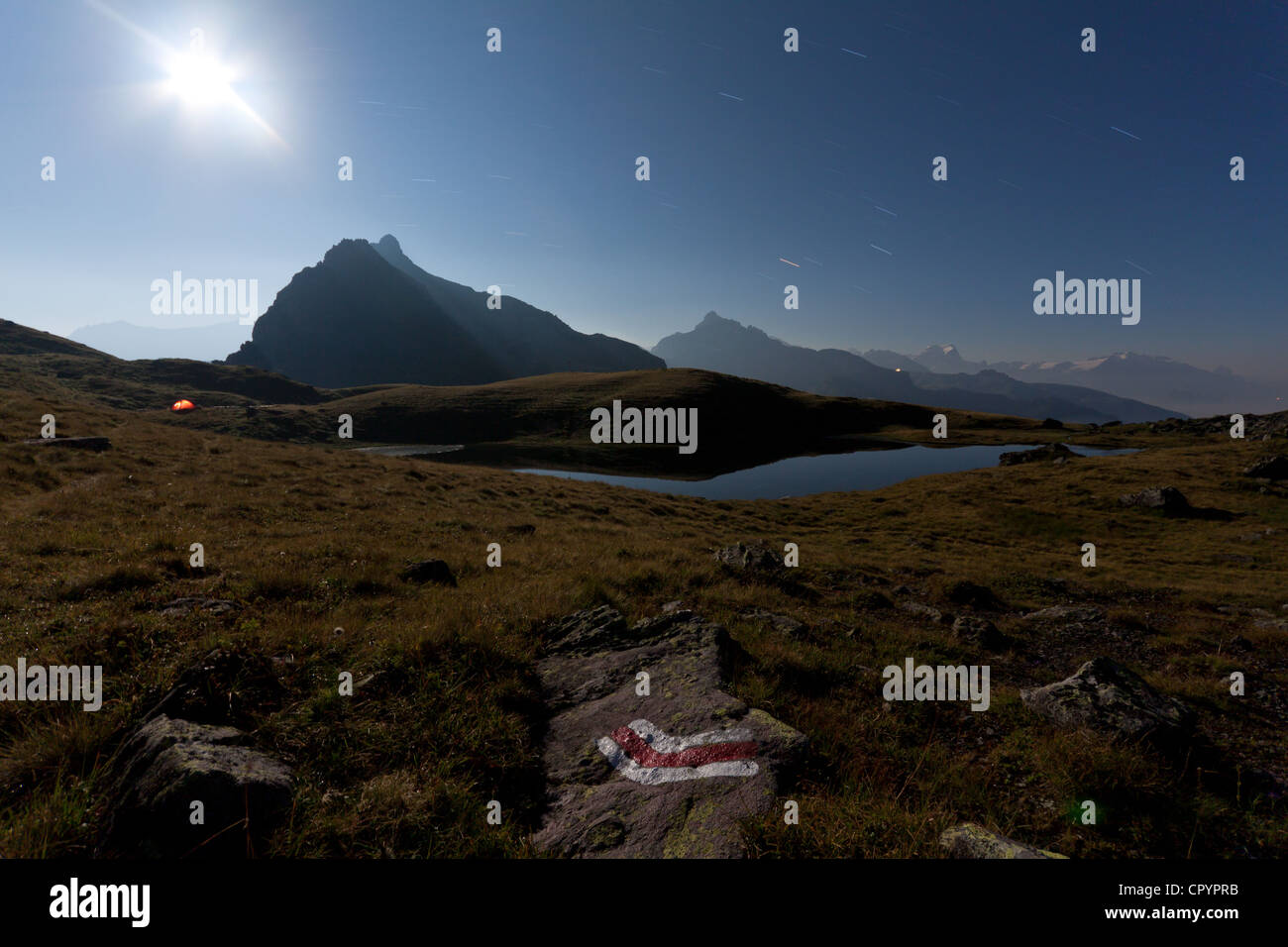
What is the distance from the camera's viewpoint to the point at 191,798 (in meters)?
3.27

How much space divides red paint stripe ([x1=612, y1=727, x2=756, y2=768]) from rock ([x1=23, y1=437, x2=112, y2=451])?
2930 centimetres

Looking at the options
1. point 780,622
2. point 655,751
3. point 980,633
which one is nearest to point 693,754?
point 655,751

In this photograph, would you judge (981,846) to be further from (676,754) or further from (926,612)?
(926,612)

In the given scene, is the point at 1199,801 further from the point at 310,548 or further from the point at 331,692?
the point at 310,548

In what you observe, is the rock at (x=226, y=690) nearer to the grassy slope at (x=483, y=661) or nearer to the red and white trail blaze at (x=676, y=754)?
the grassy slope at (x=483, y=661)

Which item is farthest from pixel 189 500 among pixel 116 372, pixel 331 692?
pixel 116 372

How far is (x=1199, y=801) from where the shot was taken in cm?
461

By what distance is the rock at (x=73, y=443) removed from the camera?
65.2 feet

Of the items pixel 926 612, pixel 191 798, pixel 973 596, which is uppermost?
pixel 191 798

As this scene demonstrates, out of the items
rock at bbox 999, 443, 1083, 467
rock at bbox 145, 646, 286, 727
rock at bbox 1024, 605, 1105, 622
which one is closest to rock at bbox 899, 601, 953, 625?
rock at bbox 1024, 605, 1105, 622

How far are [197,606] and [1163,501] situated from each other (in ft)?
173

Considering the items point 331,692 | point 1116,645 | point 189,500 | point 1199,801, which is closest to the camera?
point 1199,801
